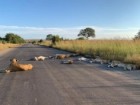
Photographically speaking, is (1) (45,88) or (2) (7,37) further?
(2) (7,37)

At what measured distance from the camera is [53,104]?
7547 mm

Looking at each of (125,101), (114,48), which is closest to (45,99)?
(125,101)

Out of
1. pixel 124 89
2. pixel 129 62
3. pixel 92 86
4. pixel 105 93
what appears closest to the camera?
pixel 105 93

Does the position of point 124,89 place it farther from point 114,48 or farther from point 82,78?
point 114,48

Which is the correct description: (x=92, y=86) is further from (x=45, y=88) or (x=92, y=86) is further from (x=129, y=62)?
(x=129, y=62)

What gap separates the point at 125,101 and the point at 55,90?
8.02ft

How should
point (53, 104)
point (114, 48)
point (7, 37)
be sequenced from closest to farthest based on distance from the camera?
point (53, 104) < point (114, 48) < point (7, 37)

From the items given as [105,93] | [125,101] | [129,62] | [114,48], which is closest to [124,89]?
[105,93]

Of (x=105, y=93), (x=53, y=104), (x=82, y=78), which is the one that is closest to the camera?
(x=53, y=104)

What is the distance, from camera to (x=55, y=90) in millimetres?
9414

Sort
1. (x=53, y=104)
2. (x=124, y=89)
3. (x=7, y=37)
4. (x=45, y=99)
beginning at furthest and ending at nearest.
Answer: (x=7, y=37), (x=124, y=89), (x=45, y=99), (x=53, y=104)

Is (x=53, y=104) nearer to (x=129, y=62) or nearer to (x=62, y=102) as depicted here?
(x=62, y=102)

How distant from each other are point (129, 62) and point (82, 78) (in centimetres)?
611

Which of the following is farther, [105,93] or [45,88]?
[45,88]
